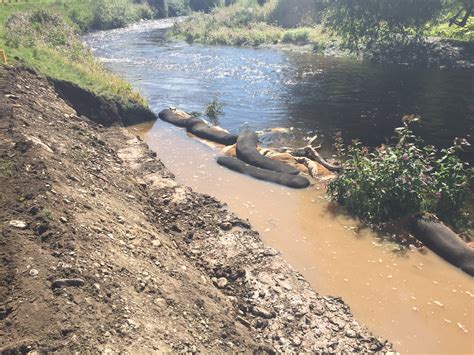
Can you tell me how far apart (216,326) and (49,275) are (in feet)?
10.4

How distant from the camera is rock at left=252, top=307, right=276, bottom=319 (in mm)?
9594

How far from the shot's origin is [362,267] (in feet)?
40.7

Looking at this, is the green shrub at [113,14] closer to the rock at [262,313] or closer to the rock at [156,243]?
the rock at [156,243]

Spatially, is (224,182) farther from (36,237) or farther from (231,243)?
(36,237)

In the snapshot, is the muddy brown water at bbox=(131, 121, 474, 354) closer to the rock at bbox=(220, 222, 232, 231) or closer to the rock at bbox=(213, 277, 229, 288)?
the rock at bbox=(220, 222, 232, 231)

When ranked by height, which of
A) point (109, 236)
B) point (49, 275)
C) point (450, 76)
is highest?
point (49, 275)

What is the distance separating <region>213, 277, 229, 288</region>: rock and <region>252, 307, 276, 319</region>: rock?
105 centimetres

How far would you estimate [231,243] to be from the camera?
40.4 feet

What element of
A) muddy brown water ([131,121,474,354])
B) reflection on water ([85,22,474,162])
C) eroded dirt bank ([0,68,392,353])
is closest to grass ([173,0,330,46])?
reflection on water ([85,22,474,162])

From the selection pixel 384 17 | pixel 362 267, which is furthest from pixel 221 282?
pixel 384 17

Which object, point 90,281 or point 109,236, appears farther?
point 109,236

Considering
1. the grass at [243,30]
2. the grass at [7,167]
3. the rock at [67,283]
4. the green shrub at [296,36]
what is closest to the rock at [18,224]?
the rock at [67,283]

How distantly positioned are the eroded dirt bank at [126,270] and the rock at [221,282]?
0.16 feet

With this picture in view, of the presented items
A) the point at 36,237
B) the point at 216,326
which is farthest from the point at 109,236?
the point at 216,326
